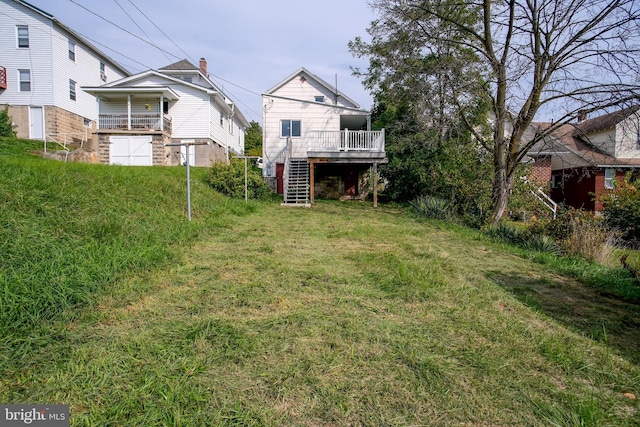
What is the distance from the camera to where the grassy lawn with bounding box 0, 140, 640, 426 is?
2.42 meters

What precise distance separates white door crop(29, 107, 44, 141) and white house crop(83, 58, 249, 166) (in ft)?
13.6

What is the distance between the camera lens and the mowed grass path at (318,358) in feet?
7.84

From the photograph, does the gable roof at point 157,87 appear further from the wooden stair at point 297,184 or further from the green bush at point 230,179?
the green bush at point 230,179

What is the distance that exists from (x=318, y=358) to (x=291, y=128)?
1817 cm

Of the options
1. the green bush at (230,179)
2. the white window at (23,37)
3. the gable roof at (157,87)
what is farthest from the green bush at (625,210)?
the white window at (23,37)

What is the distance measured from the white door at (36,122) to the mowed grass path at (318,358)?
23.4 m

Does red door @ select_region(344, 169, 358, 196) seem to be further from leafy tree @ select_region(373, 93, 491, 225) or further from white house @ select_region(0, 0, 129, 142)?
white house @ select_region(0, 0, 129, 142)

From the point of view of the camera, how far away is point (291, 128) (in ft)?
65.8

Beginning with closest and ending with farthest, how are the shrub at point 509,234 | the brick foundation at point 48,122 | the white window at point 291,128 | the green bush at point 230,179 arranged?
1. the shrub at point 509,234
2. the green bush at point 230,179
3. the white window at point 291,128
4. the brick foundation at point 48,122

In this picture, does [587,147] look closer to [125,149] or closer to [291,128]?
[291,128]

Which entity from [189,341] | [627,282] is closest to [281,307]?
[189,341]

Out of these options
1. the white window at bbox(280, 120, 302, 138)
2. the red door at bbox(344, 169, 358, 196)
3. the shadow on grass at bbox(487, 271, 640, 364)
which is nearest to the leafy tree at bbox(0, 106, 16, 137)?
the white window at bbox(280, 120, 302, 138)

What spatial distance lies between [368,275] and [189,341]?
9.35 feet

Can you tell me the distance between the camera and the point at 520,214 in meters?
14.7
